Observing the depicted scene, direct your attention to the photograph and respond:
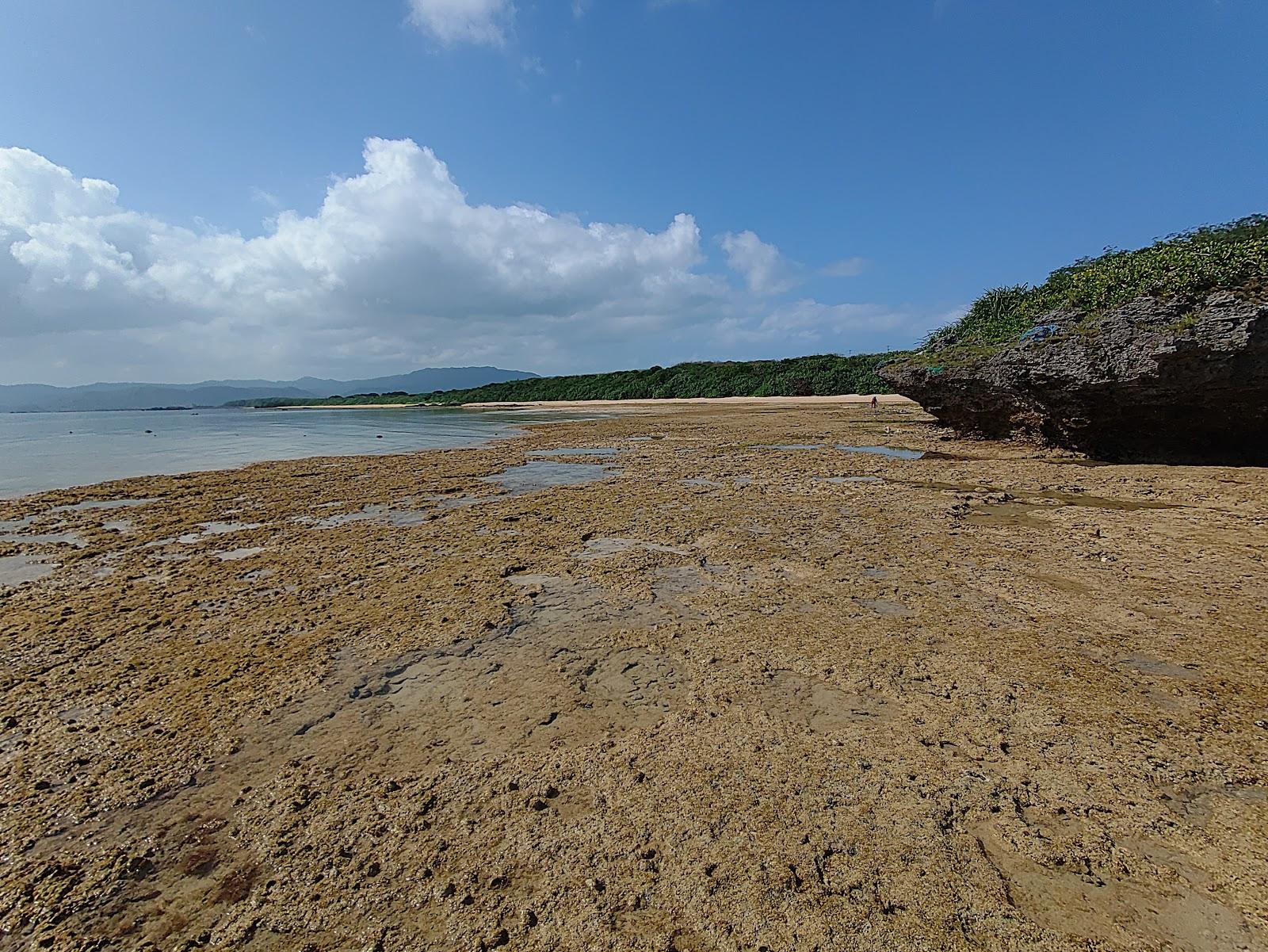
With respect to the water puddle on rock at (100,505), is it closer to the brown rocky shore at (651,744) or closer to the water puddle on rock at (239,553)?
the brown rocky shore at (651,744)

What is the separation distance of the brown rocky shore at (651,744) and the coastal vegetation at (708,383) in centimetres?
4626

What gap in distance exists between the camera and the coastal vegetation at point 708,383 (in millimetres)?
62125

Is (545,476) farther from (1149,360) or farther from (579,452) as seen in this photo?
(1149,360)

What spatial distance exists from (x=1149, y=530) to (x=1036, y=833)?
20.3 ft

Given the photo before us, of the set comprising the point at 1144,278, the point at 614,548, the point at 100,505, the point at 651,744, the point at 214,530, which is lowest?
the point at 651,744

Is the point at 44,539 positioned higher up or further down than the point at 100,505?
further down

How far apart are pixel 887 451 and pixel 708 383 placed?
62158 mm

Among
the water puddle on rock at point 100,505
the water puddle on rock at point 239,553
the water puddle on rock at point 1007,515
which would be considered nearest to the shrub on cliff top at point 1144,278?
the water puddle on rock at point 1007,515

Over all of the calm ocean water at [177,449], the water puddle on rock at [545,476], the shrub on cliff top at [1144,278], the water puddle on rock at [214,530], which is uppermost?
the shrub on cliff top at [1144,278]

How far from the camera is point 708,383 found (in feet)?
250

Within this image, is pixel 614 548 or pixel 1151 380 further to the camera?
pixel 1151 380

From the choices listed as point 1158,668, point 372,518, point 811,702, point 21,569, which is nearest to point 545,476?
point 372,518

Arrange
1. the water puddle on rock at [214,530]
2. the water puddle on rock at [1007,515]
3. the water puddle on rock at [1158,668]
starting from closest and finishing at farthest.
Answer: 1. the water puddle on rock at [1158,668]
2. the water puddle on rock at [1007,515]
3. the water puddle on rock at [214,530]

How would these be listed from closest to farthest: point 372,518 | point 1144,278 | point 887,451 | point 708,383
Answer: point 372,518 → point 1144,278 → point 887,451 → point 708,383
